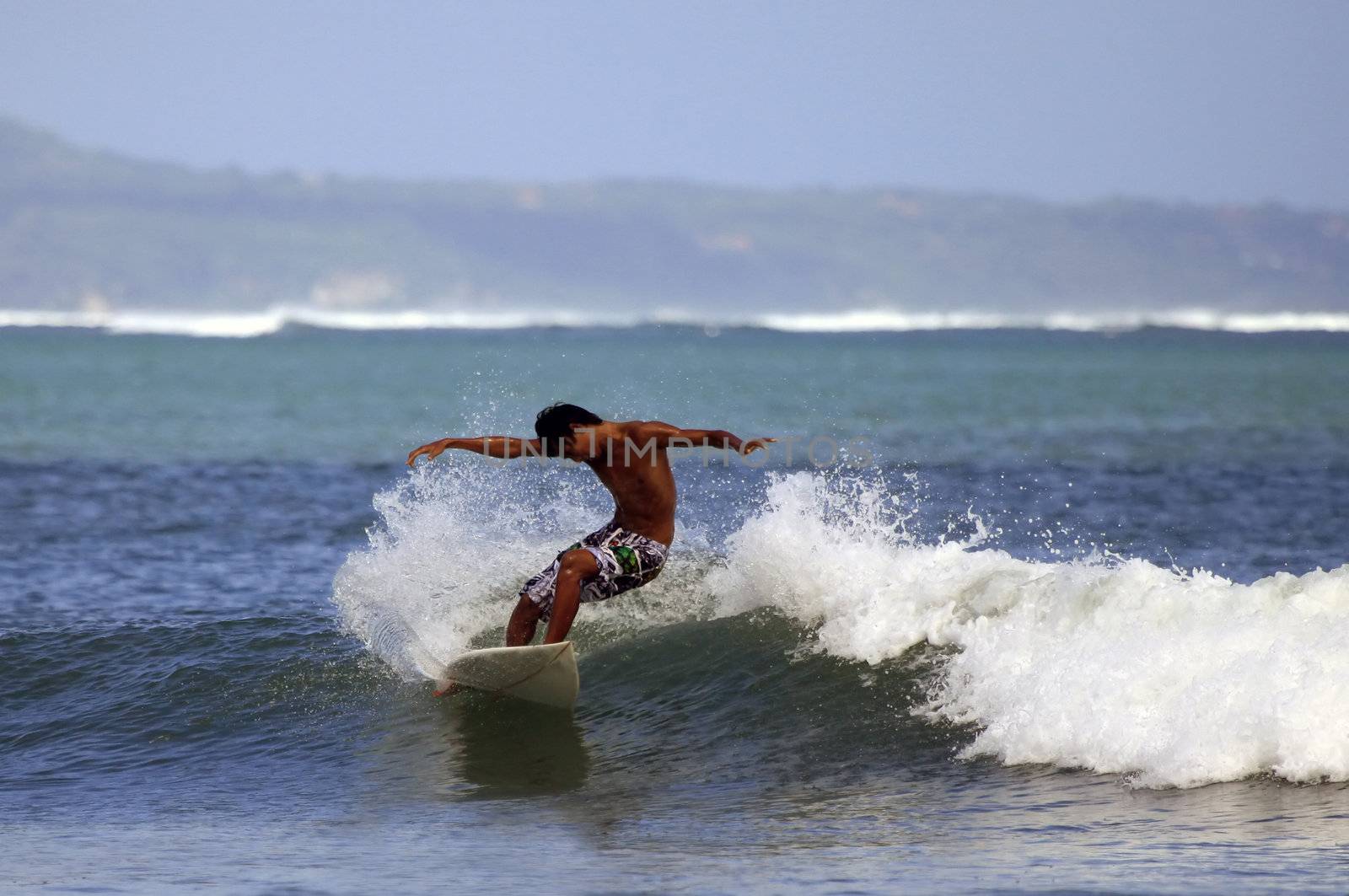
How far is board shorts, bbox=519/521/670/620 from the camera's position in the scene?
971 centimetres

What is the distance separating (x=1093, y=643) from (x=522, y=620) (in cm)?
339

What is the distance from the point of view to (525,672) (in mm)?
9883

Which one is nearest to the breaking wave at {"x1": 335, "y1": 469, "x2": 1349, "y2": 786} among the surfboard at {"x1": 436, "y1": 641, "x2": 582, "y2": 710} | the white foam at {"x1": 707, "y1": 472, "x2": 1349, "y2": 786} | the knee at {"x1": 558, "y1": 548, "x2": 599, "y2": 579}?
the white foam at {"x1": 707, "y1": 472, "x2": 1349, "y2": 786}

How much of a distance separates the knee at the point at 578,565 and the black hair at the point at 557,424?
65 centimetres

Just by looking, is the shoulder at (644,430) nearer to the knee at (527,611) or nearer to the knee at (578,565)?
the knee at (578,565)

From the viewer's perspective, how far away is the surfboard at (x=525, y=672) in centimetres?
974

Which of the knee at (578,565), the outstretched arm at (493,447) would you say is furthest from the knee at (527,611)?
the outstretched arm at (493,447)

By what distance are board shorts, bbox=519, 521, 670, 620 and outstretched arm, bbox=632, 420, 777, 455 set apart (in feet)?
2.22

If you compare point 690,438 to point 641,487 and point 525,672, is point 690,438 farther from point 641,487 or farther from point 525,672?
point 525,672

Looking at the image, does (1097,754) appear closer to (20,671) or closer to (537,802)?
(537,802)

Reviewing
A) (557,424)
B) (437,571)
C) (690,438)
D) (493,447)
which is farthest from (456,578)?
(690,438)

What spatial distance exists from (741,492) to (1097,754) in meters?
11.8

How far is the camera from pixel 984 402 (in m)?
49.3

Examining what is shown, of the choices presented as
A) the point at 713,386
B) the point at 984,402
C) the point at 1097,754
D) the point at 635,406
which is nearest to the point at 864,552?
the point at 1097,754
